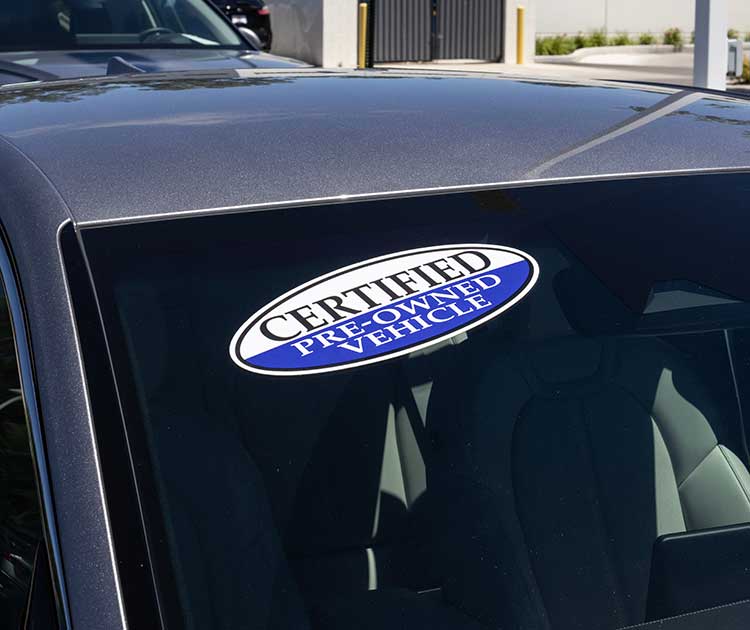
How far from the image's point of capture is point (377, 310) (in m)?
1.59

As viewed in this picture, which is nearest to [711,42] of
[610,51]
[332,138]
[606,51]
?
[332,138]

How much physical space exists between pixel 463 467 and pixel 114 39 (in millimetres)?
4259

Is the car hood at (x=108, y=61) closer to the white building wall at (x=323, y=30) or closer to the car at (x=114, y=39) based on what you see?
the car at (x=114, y=39)

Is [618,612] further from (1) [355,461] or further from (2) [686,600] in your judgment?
(1) [355,461]

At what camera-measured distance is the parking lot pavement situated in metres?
21.3

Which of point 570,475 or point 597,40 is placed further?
point 597,40

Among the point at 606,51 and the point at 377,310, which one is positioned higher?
the point at 377,310

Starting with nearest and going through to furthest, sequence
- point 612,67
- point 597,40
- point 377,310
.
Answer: point 377,310 → point 612,67 → point 597,40

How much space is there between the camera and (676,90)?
2.47 metres

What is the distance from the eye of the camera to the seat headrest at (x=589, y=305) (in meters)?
1.88

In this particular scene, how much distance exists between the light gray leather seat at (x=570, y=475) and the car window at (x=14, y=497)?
0.52 m

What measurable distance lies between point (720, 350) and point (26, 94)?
131 centimetres

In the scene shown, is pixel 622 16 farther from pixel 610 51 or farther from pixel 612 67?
pixel 612 67

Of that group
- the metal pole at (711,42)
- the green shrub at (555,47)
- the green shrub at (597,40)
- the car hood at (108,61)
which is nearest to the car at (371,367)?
the car hood at (108,61)
